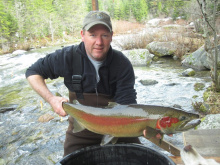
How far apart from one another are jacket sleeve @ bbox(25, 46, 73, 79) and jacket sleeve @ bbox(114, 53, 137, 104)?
620 millimetres


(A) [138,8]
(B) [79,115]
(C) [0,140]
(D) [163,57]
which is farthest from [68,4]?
(B) [79,115]

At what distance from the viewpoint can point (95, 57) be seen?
98.8 inches

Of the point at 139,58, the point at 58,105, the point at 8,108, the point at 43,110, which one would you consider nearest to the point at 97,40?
the point at 58,105

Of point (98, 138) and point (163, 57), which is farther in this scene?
Answer: point (163, 57)

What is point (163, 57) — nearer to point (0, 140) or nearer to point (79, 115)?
point (0, 140)

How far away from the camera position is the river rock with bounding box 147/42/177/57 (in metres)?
14.5

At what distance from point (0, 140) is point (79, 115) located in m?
4.02

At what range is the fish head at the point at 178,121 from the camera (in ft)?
5.85

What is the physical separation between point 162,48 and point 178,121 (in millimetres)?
13736

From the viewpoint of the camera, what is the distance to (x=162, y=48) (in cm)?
1492

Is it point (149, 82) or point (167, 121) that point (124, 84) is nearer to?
point (167, 121)

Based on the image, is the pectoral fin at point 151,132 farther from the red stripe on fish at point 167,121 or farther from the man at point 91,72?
the man at point 91,72

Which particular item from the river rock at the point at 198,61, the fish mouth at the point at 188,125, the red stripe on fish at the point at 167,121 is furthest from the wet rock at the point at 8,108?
the river rock at the point at 198,61

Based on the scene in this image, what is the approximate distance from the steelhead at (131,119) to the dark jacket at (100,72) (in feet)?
1.83
